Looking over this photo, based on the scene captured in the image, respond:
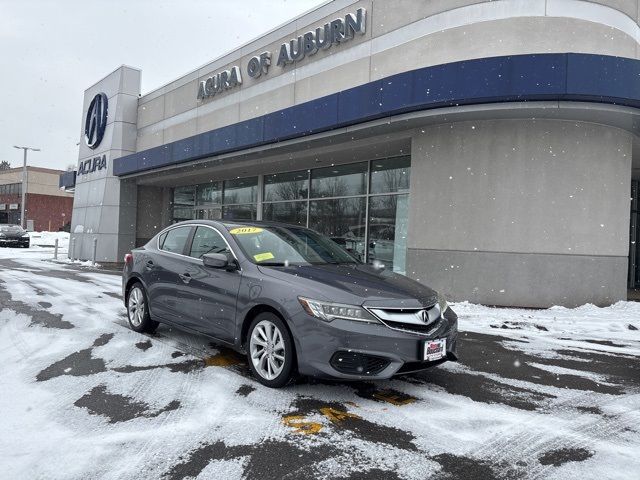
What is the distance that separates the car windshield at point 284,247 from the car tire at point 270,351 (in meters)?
0.65

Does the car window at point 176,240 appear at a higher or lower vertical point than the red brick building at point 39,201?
lower

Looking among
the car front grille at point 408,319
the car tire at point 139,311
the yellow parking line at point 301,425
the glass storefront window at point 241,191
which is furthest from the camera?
the glass storefront window at point 241,191

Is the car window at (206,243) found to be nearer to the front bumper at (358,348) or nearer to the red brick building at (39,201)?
the front bumper at (358,348)

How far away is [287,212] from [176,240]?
409 inches

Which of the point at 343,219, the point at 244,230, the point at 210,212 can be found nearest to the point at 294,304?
the point at 244,230

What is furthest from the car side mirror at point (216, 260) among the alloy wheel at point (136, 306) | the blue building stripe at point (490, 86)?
the blue building stripe at point (490, 86)

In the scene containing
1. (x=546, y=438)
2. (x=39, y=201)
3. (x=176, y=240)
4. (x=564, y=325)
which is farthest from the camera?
(x=39, y=201)

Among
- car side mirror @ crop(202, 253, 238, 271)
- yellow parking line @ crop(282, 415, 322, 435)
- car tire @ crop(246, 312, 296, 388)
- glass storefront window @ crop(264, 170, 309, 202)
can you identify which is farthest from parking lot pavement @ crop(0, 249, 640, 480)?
glass storefront window @ crop(264, 170, 309, 202)

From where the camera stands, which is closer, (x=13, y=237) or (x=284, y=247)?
(x=284, y=247)

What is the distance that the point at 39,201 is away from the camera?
2399 inches

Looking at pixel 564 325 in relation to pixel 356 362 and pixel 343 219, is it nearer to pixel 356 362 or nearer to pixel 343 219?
pixel 356 362

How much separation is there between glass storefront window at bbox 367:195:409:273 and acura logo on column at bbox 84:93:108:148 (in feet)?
→ 47.7

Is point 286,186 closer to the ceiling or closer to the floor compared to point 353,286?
closer to the ceiling

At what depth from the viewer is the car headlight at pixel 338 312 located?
381 cm
